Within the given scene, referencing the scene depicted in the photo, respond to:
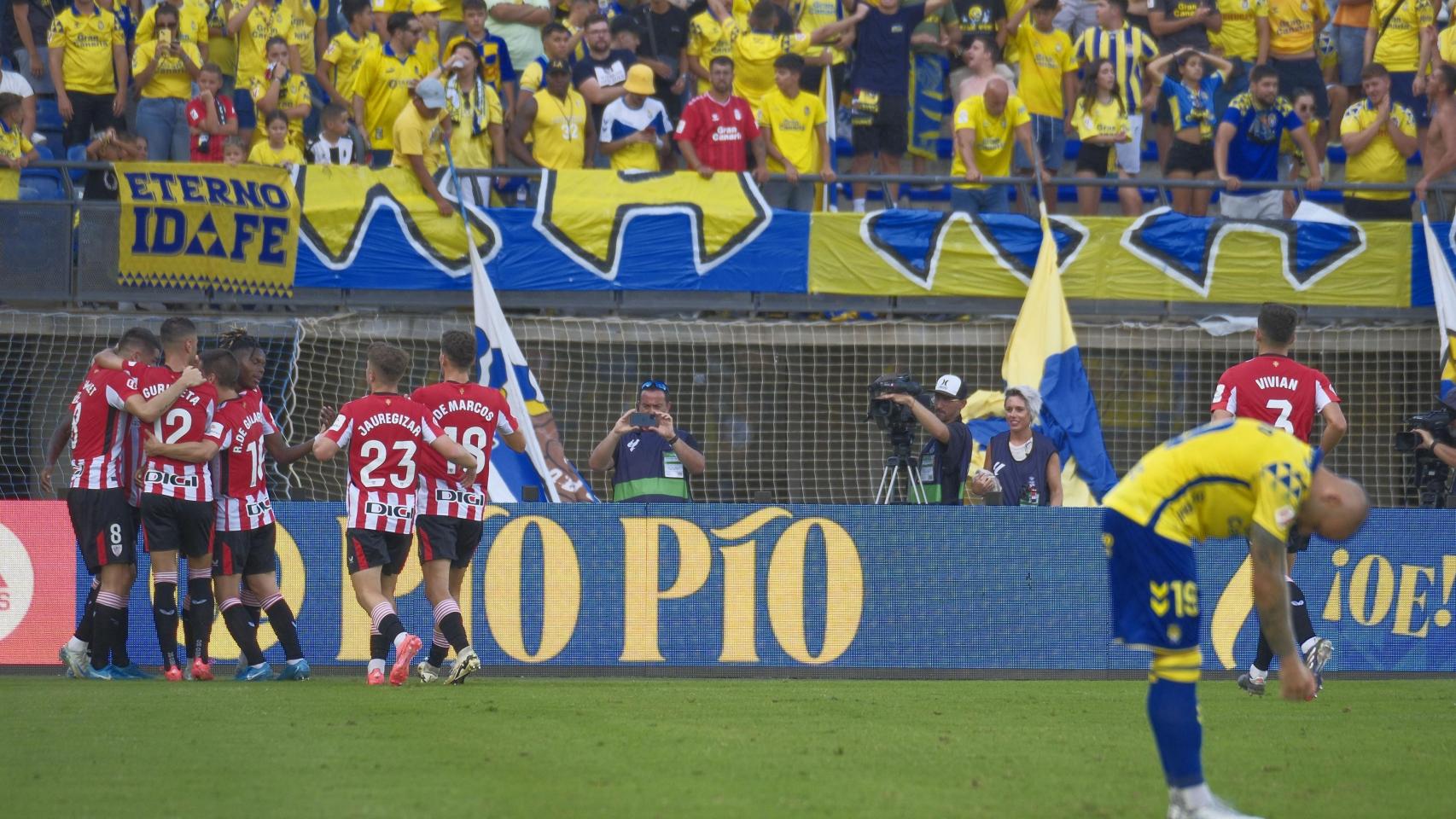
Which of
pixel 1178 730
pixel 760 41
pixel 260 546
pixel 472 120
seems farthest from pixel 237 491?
pixel 760 41

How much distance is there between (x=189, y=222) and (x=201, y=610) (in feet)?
16.9

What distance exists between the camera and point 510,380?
1493 centimetres

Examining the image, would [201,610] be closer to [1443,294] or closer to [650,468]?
[650,468]

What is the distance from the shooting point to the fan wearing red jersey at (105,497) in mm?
10984

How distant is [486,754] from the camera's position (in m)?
7.25

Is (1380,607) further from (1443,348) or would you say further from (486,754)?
(486,754)

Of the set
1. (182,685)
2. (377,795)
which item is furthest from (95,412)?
(377,795)

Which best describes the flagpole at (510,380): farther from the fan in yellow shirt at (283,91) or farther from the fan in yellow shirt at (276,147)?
the fan in yellow shirt at (283,91)

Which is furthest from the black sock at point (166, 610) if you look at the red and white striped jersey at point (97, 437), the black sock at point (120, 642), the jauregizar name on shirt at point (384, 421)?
the jauregizar name on shirt at point (384, 421)

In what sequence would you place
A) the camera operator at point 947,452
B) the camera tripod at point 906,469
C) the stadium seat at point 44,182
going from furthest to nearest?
the stadium seat at point 44,182
the camera tripod at point 906,469
the camera operator at point 947,452

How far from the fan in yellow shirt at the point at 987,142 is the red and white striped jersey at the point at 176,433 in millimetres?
8426

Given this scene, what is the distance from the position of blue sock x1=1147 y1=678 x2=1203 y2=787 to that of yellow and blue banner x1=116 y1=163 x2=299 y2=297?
1133cm

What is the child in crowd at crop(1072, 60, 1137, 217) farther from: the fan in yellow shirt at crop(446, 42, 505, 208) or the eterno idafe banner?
the fan in yellow shirt at crop(446, 42, 505, 208)

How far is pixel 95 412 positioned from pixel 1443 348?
12.1m
